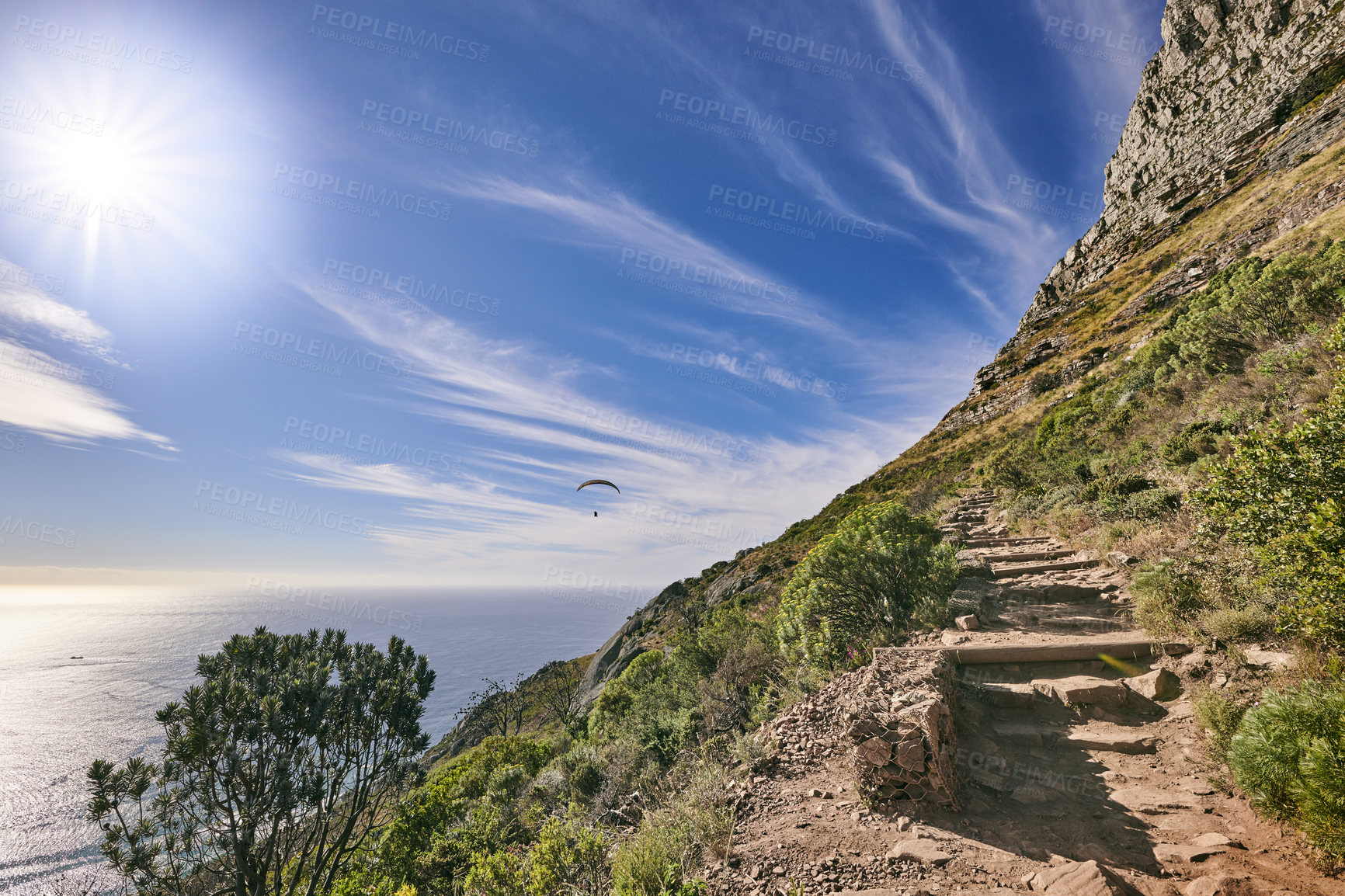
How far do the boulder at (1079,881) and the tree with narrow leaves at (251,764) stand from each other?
16862mm

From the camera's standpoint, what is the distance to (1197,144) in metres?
53.7

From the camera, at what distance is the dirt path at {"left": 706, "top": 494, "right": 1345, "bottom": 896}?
3467mm

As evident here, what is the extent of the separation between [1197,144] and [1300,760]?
83079 mm

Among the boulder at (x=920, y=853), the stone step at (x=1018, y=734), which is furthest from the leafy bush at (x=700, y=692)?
the boulder at (x=920, y=853)

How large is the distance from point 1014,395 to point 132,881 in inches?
2241

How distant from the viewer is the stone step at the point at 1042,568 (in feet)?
30.2

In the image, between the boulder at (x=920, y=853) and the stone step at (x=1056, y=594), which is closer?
the boulder at (x=920, y=853)

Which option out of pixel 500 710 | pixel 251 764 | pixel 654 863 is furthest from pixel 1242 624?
pixel 500 710

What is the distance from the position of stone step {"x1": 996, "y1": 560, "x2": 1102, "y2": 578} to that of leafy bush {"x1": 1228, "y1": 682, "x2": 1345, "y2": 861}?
5690 millimetres

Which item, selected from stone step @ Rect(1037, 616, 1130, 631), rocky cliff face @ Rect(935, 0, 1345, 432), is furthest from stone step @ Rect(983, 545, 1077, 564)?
rocky cliff face @ Rect(935, 0, 1345, 432)

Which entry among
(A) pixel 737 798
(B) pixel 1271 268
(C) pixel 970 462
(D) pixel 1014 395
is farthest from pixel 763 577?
(D) pixel 1014 395

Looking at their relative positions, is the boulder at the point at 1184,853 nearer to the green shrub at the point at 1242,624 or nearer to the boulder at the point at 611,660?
the green shrub at the point at 1242,624

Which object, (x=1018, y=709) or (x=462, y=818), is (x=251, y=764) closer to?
(x=462, y=818)

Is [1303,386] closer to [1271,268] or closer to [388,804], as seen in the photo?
[1271,268]
